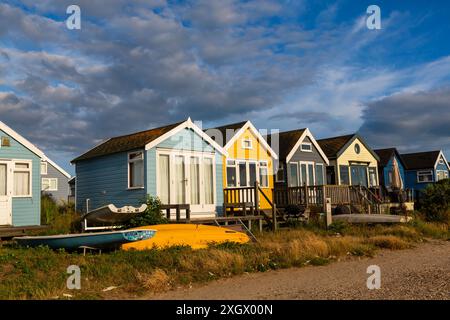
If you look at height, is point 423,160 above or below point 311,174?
above

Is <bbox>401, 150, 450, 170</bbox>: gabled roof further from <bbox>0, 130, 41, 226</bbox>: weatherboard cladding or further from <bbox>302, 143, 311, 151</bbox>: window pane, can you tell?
<bbox>0, 130, 41, 226</bbox>: weatherboard cladding

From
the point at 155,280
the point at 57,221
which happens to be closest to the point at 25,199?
the point at 57,221

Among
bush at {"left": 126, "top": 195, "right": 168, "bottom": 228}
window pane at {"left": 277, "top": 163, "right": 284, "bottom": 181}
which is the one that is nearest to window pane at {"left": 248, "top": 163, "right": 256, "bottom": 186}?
window pane at {"left": 277, "top": 163, "right": 284, "bottom": 181}

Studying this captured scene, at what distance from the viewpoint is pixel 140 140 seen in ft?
62.5

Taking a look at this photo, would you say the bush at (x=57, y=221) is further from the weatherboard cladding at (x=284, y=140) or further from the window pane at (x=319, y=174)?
the window pane at (x=319, y=174)

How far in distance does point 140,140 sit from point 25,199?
4.80 meters

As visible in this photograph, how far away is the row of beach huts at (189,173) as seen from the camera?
17375 mm

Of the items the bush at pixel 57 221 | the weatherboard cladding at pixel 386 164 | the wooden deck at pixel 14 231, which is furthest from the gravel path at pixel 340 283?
the weatherboard cladding at pixel 386 164

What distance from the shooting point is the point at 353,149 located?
33219 millimetres

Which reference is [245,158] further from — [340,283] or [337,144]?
[340,283]

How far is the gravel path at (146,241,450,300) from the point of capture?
8484 mm

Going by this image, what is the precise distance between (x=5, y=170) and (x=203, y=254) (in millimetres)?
9079
